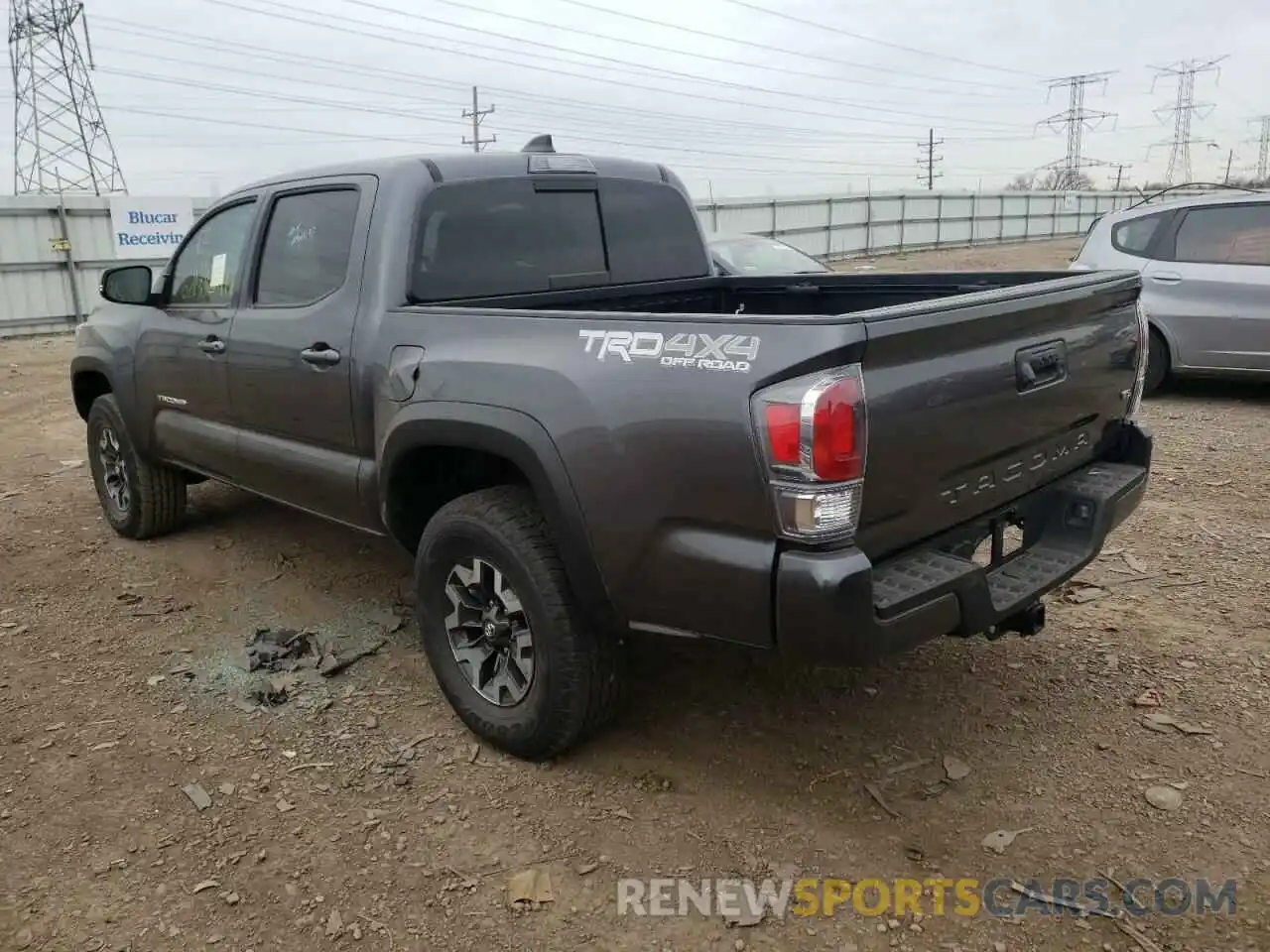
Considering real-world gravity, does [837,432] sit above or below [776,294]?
below

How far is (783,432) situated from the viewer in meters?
2.33

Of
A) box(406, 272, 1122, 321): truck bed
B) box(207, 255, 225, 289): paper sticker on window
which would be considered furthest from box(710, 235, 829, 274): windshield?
box(207, 255, 225, 289): paper sticker on window

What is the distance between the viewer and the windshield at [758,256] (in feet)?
30.8

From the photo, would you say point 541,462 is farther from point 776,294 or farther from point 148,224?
point 148,224

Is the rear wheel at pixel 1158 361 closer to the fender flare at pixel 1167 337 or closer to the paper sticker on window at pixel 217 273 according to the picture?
the fender flare at pixel 1167 337

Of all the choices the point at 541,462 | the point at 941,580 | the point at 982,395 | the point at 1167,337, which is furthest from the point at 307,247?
the point at 1167,337

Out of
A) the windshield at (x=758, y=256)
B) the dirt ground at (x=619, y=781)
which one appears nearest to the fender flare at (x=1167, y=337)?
the windshield at (x=758, y=256)

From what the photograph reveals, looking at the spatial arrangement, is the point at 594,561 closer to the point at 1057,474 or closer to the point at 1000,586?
the point at 1000,586

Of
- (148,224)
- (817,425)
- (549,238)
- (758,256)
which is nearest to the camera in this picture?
(817,425)

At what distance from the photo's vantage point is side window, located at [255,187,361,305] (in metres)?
3.73

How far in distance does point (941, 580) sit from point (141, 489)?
14.4 feet

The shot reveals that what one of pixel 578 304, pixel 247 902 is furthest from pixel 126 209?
pixel 247 902

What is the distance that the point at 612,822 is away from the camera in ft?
9.55

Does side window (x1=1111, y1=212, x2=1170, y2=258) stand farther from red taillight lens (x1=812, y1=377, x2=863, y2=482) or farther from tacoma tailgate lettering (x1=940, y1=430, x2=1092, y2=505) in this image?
red taillight lens (x1=812, y1=377, x2=863, y2=482)
